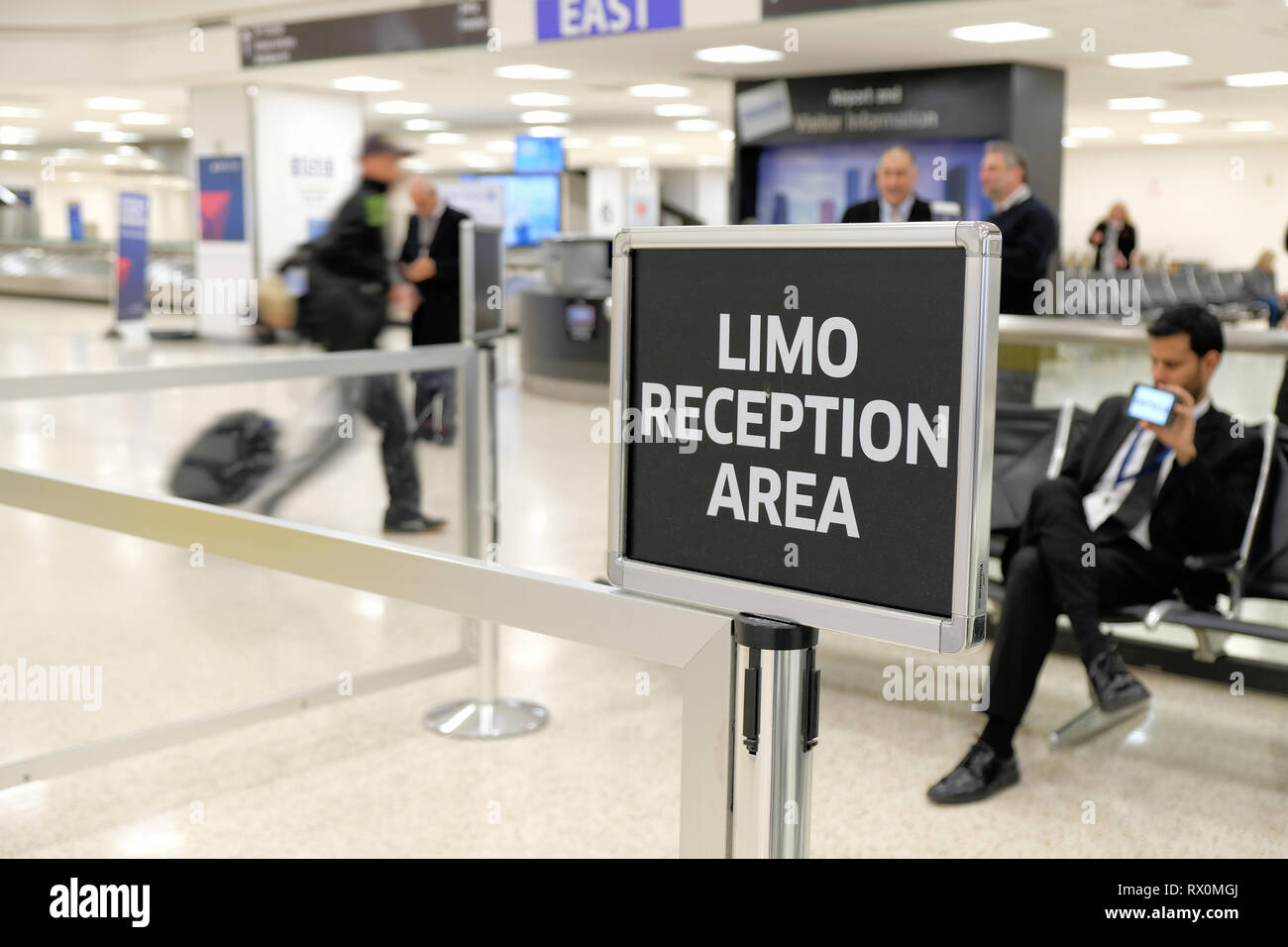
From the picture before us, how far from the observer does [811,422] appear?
1197 mm

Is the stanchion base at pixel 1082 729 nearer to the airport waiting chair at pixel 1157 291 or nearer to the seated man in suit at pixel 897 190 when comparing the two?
the seated man in suit at pixel 897 190

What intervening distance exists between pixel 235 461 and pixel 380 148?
160cm

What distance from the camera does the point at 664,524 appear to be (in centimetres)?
131

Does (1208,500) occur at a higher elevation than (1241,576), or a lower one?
higher

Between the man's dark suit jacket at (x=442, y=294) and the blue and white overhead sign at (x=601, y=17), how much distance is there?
9.67 ft

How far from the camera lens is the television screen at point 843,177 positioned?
10484 millimetres

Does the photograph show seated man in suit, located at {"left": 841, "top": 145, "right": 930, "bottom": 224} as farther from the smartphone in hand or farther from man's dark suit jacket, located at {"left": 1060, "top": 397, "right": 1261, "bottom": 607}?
the smartphone in hand

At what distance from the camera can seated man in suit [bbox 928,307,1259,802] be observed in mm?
3246
